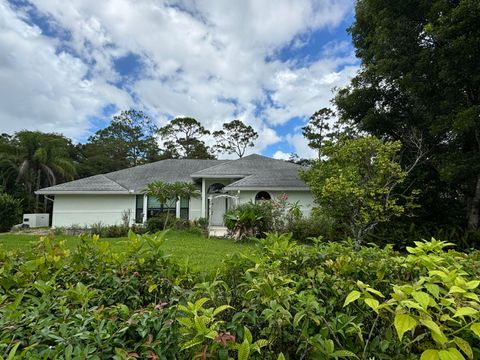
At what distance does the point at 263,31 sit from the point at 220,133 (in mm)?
30436

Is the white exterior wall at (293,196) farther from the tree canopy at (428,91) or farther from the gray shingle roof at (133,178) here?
the gray shingle roof at (133,178)

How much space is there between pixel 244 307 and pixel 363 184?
927 cm

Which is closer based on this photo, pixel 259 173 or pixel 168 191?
pixel 168 191

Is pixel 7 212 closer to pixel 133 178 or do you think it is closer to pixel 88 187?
pixel 88 187

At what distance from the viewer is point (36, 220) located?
2059 centimetres

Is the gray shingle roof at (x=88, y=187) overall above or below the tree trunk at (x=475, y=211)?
above

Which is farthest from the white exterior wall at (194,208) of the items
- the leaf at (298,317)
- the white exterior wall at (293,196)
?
the leaf at (298,317)

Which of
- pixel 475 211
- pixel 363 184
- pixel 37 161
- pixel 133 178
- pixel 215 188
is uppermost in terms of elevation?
pixel 37 161

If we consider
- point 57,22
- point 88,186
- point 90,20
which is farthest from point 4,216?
point 90,20

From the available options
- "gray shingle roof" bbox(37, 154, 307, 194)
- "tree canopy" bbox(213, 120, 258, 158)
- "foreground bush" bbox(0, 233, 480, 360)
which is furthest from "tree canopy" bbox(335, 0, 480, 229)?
"tree canopy" bbox(213, 120, 258, 158)

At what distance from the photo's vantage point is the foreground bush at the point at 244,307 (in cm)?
128

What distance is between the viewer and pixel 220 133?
4319cm

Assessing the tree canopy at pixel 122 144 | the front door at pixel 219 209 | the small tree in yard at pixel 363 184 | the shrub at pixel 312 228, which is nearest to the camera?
the small tree in yard at pixel 363 184

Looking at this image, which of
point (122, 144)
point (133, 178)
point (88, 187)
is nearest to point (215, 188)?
point (133, 178)
